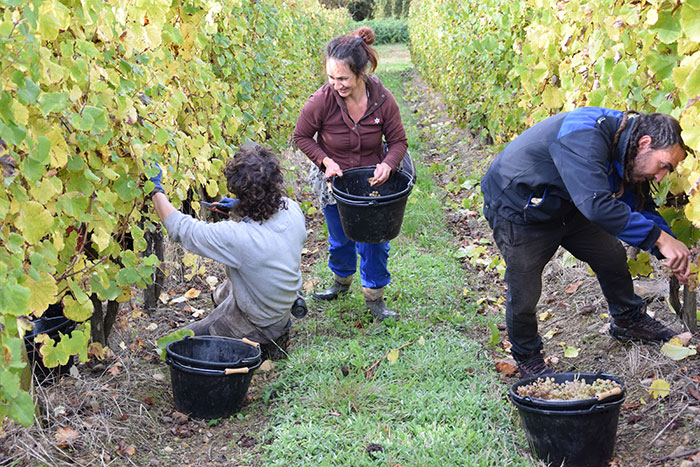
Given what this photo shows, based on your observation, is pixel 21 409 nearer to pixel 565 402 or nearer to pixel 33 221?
pixel 33 221

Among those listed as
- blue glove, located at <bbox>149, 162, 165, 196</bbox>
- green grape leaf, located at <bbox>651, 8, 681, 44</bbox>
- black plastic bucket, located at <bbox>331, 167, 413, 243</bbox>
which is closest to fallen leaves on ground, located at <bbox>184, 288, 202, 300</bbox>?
black plastic bucket, located at <bbox>331, 167, 413, 243</bbox>

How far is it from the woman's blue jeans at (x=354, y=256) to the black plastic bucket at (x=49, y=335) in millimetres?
1822

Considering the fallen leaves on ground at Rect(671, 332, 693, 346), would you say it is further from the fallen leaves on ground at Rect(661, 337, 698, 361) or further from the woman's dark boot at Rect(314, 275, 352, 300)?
the woman's dark boot at Rect(314, 275, 352, 300)

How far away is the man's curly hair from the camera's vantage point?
3.56 meters

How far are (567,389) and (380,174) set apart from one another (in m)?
1.77

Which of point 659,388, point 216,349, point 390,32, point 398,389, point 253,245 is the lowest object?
point 390,32

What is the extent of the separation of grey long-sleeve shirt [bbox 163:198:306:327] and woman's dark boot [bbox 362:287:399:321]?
2.24ft

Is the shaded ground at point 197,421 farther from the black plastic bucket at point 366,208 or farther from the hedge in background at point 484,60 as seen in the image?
the hedge in background at point 484,60

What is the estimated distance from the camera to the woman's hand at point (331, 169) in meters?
4.08

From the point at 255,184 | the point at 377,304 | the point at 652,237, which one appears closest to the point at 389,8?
the point at 377,304

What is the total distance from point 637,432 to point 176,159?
2.61 m

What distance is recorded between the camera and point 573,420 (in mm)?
2629

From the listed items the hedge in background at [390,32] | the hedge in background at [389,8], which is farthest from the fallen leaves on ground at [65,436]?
the hedge in background at [389,8]

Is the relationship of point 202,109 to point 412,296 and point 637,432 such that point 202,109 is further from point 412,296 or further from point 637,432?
point 637,432
